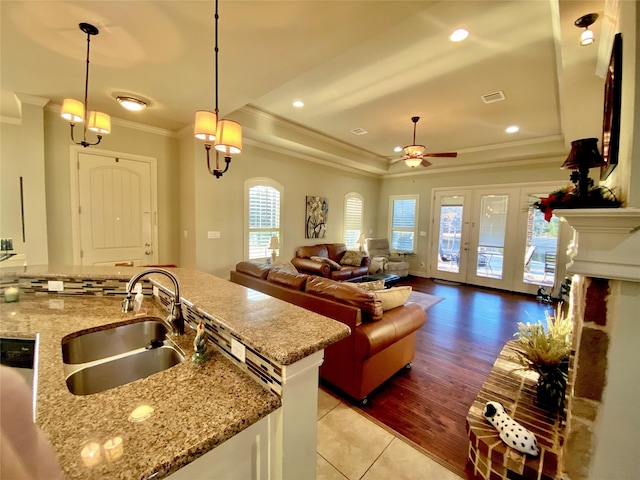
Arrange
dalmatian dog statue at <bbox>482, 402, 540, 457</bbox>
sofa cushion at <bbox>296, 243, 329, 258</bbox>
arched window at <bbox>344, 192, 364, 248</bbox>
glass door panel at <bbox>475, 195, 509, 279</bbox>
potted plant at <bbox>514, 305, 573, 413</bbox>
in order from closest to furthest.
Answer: dalmatian dog statue at <bbox>482, 402, 540, 457</bbox> < potted plant at <bbox>514, 305, 573, 413</bbox> < sofa cushion at <bbox>296, 243, 329, 258</bbox> < glass door panel at <bbox>475, 195, 509, 279</bbox> < arched window at <bbox>344, 192, 364, 248</bbox>

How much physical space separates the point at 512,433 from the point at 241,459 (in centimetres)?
153

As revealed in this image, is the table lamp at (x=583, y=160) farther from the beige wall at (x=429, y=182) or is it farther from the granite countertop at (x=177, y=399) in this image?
the beige wall at (x=429, y=182)

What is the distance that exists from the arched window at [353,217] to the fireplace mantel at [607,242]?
5898mm

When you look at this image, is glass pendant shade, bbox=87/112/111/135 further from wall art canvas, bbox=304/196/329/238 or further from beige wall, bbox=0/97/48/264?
wall art canvas, bbox=304/196/329/238

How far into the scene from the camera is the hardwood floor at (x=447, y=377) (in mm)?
1930

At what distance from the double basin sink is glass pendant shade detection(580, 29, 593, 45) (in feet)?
10.4

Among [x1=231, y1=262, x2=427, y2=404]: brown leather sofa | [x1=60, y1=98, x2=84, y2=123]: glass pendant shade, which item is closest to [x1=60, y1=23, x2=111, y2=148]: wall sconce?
[x1=60, y1=98, x2=84, y2=123]: glass pendant shade

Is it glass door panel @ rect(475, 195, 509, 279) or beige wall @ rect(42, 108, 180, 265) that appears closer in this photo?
beige wall @ rect(42, 108, 180, 265)

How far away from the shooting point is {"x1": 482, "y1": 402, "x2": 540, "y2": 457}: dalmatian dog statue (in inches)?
57.9

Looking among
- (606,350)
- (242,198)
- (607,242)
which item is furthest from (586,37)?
(242,198)

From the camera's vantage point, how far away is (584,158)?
1420 mm

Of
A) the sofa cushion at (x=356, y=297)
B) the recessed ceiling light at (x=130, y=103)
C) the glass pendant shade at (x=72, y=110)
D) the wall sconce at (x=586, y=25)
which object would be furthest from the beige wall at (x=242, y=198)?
the wall sconce at (x=586, y=25)

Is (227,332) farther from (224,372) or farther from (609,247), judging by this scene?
(609,247)

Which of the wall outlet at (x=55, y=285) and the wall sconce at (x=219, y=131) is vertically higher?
the wall sconce at (x=219, y=131)
